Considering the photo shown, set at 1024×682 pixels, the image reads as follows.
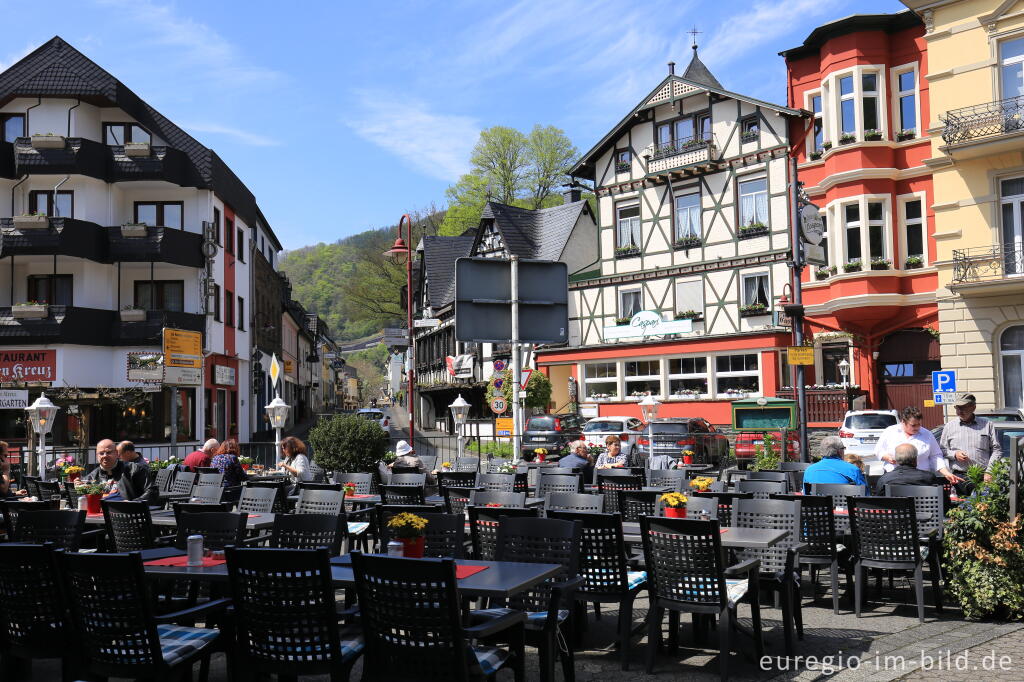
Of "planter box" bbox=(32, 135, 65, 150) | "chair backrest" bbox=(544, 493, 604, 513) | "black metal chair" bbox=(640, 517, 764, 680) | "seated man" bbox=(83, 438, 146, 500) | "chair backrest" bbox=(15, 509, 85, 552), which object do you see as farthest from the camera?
"planter box" bbox=(32, 135, 65, 150)

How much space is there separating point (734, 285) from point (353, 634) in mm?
30134

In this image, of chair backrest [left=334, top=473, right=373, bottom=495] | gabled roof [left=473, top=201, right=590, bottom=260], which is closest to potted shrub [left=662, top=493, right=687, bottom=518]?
chair backrest [left=334, top=473, right=373, bottom=495]

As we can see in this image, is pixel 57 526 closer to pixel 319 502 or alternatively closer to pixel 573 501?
pixel 319 502

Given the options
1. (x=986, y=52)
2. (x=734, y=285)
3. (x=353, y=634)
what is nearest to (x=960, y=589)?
(x=353, y=634)

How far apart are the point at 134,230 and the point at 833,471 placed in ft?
89.1

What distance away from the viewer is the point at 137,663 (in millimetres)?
4887

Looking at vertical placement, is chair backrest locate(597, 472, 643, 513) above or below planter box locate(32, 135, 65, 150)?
below

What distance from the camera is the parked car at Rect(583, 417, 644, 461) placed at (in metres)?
26.0

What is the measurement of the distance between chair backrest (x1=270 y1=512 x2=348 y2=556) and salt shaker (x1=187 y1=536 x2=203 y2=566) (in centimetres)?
81

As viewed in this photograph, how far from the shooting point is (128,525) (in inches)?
328

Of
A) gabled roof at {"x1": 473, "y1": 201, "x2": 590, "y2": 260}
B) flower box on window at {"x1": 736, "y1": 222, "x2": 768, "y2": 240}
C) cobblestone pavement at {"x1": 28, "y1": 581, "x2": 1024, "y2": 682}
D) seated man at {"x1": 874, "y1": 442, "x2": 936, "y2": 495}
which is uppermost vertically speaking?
gabled roof at {"x1": 473, "y1": 201, "x2": 590, "y2": 260}

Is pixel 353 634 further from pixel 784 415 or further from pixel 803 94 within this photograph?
pixel 803 94

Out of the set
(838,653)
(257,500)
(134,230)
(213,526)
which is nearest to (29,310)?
(134,230)

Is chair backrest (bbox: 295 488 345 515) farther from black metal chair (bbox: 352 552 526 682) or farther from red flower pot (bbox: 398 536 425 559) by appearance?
black metal chair (bbox: 352 552 526 682)
